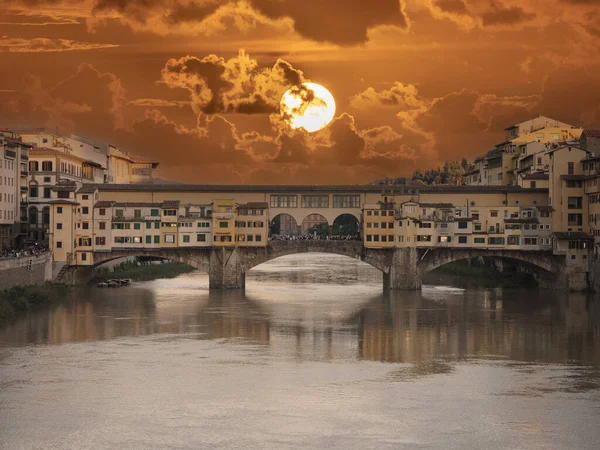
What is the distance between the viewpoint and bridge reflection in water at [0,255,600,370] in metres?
32.6

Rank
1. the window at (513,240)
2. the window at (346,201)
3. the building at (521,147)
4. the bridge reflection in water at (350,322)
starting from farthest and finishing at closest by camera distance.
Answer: the building at (521,147) → the window at (346,201) → the window at (513,240) → the bridge reflection in water at (350,322)

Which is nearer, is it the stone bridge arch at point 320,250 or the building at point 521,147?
the stone bridge arch at point 320,250

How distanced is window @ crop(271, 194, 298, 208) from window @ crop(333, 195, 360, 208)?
2.28 meters

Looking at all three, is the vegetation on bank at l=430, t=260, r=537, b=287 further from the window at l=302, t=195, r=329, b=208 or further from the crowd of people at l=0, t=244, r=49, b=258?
the crowd of people at l=0, t=244, r=49, b=258

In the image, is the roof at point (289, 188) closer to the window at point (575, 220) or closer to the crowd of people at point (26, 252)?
the window at point (575, 220)

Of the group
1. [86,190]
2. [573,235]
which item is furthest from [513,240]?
[86,190]

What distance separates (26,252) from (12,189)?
832cm

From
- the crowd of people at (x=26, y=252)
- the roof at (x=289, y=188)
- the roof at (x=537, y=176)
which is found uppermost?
the roof at (x=537, y=176)

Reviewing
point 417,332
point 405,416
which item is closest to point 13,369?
point 405,416

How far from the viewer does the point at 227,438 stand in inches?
831

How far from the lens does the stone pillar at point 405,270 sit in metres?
51.5

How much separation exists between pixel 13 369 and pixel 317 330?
12708 millimetres

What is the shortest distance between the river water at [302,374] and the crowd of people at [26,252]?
326cm

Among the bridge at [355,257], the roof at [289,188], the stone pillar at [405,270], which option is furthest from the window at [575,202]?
the stone pillar at [405,270]
